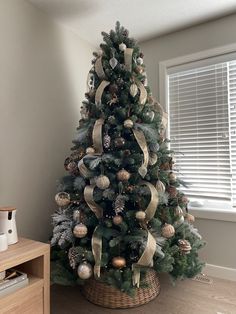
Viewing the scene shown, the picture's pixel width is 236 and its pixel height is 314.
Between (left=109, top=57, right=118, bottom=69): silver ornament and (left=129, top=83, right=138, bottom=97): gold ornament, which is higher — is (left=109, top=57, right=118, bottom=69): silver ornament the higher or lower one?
the higher one

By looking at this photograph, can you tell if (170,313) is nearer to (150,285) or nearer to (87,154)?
(150,285)

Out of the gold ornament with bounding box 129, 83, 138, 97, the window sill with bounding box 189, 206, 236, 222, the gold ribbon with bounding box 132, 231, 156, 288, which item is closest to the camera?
the gold ribbon with bounding box 132, 231, 156, 288

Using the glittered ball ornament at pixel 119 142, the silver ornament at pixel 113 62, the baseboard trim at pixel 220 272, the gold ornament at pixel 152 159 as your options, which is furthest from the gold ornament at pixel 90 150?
the baseboard trim at pixel 220 272

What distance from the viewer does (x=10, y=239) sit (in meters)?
1.48

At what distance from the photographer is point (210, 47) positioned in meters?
2.31

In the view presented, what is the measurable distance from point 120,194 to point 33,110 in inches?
38.1

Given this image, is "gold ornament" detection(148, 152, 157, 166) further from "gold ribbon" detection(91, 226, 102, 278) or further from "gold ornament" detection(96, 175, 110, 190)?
"gold ribbon" detection(91, 226, 102, 278)

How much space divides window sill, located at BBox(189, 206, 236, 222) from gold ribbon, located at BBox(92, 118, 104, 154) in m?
1.16

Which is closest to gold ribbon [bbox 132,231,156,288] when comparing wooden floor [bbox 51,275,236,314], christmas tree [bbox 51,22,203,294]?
christmas tree [bbox 51,22,203,294]

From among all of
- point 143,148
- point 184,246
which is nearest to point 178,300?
point 184,246

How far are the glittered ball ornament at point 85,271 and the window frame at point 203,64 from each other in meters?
1.18

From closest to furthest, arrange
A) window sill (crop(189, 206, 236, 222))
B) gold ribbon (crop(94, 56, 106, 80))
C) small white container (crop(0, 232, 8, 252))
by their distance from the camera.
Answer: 1. small white container (crop(0, 232, 8, 252))
2. gold ribbon (crop(94, 56, 106, 80))
3. window sill (crop(189, 206, 236, 222))

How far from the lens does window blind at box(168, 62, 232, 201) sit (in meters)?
2.24

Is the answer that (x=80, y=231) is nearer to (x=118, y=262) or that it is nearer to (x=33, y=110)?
(x=118, y=262)
